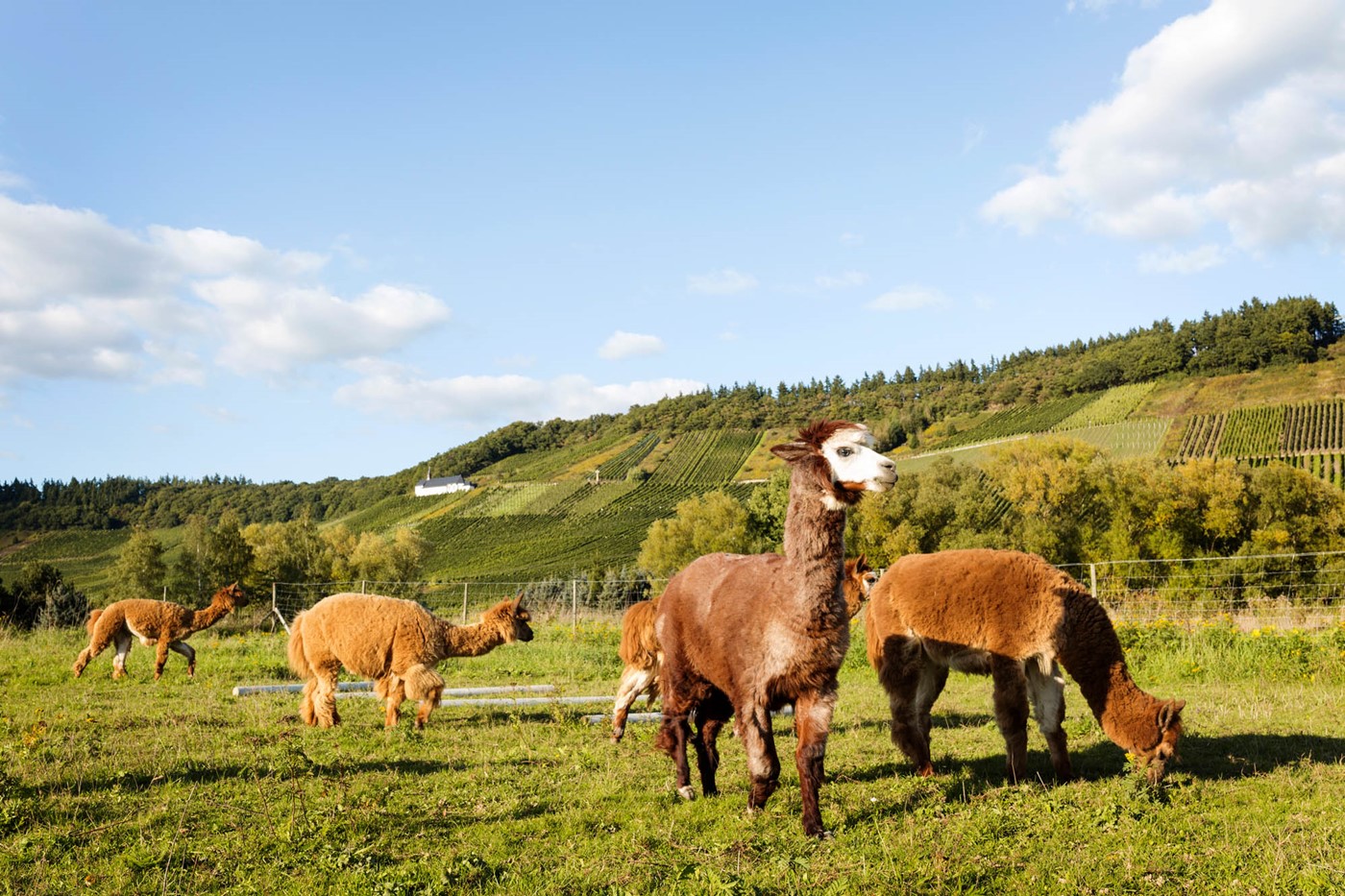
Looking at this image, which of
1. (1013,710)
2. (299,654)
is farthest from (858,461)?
(299,654)

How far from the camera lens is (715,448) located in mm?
135125

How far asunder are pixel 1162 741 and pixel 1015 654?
1.32m

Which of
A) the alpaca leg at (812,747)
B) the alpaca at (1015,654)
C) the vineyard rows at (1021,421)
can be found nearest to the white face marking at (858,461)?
the alpaca leg at (812,747)

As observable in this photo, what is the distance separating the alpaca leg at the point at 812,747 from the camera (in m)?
5.53

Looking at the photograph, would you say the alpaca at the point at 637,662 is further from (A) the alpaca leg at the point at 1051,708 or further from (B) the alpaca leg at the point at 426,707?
(A) the alpaca leg at the point at 1051,708

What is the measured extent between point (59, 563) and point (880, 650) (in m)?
141

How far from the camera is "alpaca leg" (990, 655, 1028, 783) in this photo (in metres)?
7.05

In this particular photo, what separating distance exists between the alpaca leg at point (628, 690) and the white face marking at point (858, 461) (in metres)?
4.88

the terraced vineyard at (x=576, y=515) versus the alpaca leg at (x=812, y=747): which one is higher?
the alpaca leg at (x=812, y=747)

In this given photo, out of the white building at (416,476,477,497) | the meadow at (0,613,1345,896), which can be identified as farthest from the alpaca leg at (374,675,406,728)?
the white building at (416,476,477,497)

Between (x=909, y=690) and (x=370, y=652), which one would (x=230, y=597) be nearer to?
(x=370, y=652)

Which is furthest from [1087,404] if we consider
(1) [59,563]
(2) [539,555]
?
(1) [59,563]

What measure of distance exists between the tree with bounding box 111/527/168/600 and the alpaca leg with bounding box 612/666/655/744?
57.2 meters

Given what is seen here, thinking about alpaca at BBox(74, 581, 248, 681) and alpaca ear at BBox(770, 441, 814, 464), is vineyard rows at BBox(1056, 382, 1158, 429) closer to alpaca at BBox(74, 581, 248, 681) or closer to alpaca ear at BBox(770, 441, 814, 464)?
alpaca at BBox(74, 581, 248, 681)
